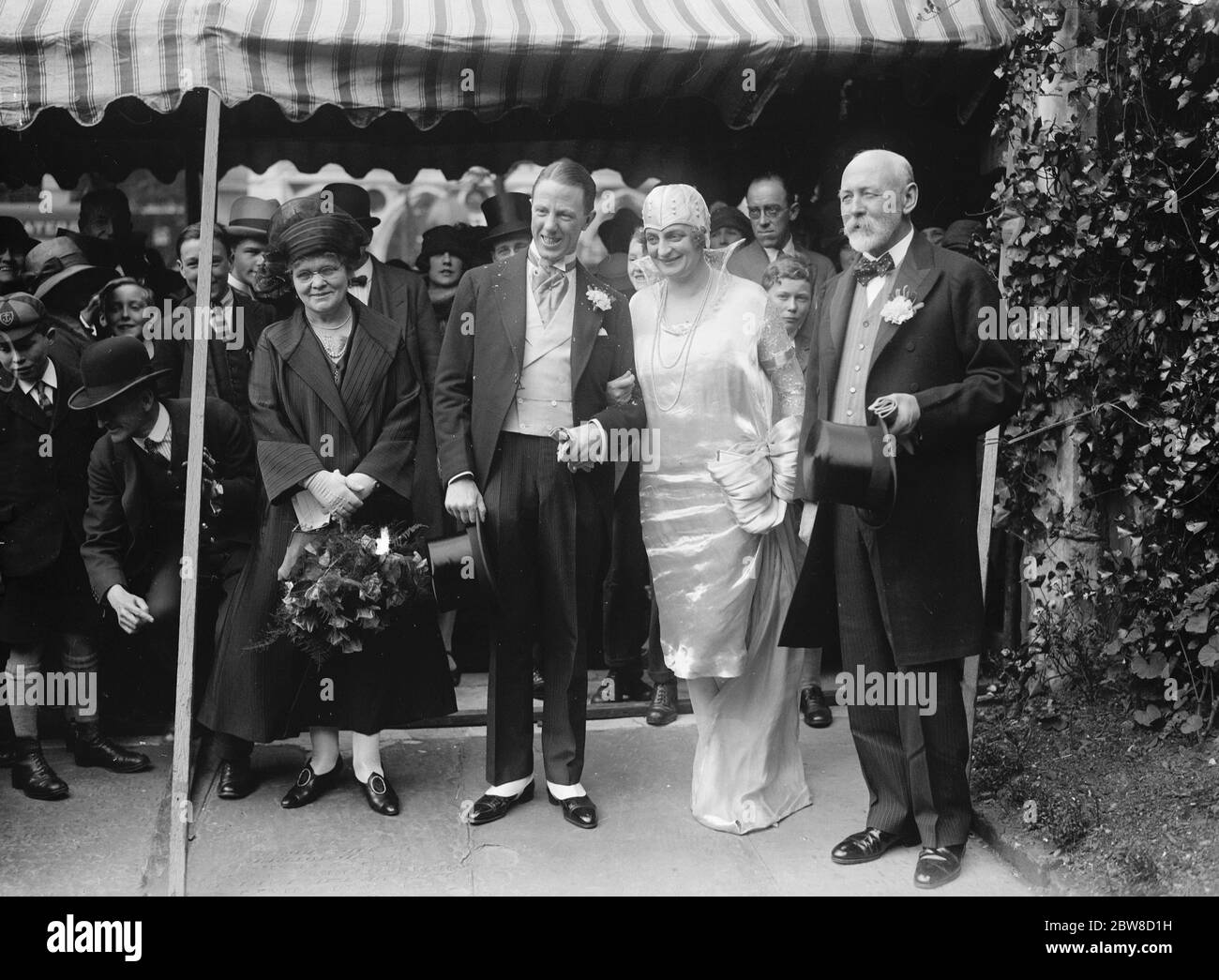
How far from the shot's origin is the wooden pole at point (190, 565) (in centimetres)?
380

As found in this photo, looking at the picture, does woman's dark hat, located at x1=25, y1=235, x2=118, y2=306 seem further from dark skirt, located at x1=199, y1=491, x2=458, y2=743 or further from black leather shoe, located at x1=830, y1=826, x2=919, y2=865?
black leather shoe, located at x1=830, y1=826, x2=919, y2=865

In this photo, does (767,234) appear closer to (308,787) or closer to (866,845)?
(866,845)

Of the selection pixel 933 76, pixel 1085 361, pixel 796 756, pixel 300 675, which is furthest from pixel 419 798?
pixel 933 76

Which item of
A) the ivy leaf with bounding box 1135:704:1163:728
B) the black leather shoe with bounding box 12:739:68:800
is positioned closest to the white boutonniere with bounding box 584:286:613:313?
the ivy leaf with bounding box 1135:704:1163:728

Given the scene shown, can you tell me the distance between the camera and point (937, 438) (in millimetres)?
3719

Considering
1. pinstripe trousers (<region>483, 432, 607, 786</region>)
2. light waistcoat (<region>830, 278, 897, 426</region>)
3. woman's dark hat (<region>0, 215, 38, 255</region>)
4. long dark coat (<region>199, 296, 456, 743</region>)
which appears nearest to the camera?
light waistcoat (<region>830, 278, 897, 426</region>)

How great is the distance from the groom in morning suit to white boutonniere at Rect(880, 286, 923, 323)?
93 cm

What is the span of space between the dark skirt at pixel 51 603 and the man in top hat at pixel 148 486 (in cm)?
22

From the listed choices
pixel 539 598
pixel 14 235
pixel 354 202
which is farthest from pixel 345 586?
pixel 14 235

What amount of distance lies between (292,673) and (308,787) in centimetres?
43

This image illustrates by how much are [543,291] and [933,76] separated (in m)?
2.18

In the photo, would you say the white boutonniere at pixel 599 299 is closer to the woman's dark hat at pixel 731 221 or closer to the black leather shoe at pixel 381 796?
the woman's dark hat at pixel 731 221

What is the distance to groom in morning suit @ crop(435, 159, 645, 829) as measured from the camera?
13.8 feet

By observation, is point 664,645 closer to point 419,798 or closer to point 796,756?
point 796,756
